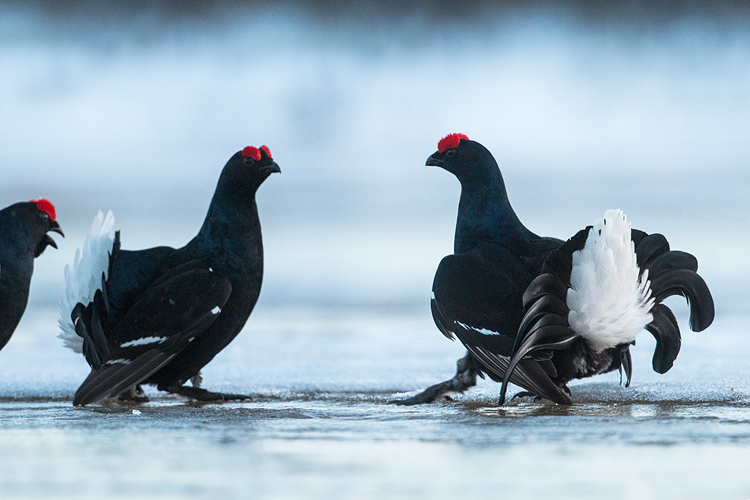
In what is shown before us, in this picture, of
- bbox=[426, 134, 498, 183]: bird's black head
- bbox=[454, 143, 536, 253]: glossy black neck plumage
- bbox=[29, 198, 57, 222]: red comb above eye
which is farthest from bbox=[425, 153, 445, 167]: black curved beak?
bbox=[29, 198, 57, 222]: red comb above eye

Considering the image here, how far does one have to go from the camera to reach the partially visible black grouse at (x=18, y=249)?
12.8ft

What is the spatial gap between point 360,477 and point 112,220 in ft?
7.39

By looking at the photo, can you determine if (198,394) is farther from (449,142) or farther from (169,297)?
(449,142)

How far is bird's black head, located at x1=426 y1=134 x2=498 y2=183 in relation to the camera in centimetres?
387

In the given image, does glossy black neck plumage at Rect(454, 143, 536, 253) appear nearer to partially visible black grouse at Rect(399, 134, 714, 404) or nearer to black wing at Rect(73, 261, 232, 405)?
partially visible black grouse at Rect(399, 134, 714, 404)

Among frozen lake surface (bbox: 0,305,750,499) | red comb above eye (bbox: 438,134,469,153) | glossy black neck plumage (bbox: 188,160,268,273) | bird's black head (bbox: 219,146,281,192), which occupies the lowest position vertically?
frozen lake surface (bbox: 0,305,750,499)

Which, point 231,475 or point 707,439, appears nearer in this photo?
point 231,475

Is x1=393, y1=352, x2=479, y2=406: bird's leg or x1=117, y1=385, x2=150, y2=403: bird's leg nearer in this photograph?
x1=393, y1=352, x2=479, y2=406: bird's leg

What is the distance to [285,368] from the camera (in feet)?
14.5

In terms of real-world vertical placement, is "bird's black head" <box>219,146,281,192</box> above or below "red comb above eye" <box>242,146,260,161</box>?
below

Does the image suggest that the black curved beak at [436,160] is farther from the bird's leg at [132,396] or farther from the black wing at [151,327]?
the bird's leg at [132,396]

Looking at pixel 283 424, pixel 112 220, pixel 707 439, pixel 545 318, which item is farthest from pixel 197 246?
pixel 707 439

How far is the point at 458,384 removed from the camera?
3533 millimetres

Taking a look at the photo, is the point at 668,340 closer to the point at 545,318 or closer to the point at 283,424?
the point at 545,318
